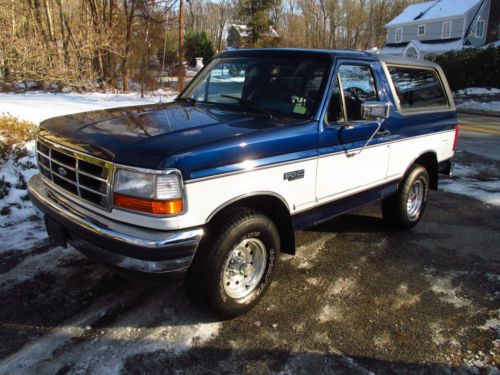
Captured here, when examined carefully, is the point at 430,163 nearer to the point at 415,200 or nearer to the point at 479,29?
the point at 415,200

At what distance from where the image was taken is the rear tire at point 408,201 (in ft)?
16.1

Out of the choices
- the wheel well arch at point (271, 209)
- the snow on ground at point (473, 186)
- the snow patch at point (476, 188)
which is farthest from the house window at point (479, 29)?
the wheel well arch at point (271, 209)

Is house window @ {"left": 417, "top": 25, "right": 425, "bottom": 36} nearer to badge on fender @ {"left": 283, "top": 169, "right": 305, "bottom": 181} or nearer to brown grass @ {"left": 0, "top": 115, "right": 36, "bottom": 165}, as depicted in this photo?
brown grass @ {"left": 0, "top": 115, "right": 36, "bottom": 165}

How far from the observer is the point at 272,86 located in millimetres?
3850

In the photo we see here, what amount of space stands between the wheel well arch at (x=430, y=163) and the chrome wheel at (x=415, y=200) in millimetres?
265

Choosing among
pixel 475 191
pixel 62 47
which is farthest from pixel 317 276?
pixel 62 47

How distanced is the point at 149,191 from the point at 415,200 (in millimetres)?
3841

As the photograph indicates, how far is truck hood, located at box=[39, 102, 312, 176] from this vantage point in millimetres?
2662

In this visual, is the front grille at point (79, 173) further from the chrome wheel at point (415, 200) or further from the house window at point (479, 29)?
the house window at point (479, 29)

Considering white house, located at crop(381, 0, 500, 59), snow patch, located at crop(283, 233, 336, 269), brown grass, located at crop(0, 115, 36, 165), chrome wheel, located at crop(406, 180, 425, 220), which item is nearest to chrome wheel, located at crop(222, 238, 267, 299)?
snow patch, located at crop(283, 233, 336, 269)

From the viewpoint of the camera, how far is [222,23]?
64688 mm

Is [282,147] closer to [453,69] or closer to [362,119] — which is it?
[362,119]

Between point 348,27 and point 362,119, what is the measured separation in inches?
2620

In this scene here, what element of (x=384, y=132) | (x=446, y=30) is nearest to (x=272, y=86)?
(x=384, y=132)
